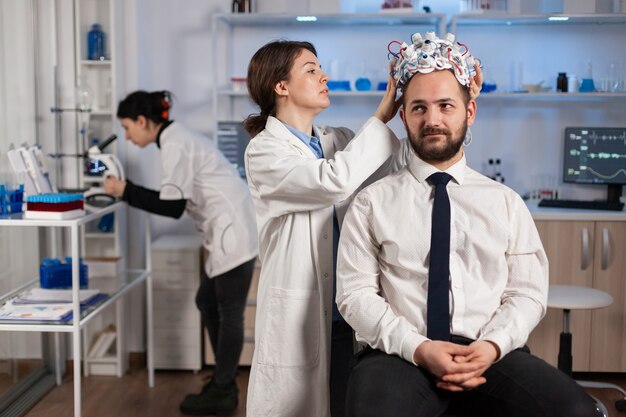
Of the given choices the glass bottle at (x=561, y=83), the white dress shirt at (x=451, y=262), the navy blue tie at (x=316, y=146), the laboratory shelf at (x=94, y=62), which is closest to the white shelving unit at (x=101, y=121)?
the laboratory shelf at (x=94, y=62)

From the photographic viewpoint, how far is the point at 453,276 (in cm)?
188

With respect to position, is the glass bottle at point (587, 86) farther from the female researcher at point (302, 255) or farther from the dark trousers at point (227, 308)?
the female researcher at point (302, 255)

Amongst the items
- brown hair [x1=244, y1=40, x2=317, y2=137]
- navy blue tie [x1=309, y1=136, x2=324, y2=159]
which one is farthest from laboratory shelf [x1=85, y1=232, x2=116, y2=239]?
navy blue tie [x1=309, y1=136, x2=324, y2=159]

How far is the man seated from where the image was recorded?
5.78ft

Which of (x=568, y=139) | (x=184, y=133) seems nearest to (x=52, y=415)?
(x=184, y=133)

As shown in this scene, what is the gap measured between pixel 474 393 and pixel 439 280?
10.7 inches

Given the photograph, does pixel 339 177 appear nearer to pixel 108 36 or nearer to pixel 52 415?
pixel 52 415

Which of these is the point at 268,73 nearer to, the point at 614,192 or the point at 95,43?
the point at 95,43

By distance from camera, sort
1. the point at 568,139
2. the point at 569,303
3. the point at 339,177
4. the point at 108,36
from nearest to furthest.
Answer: the point at 339,177, the point at 569,303, the point at 108,36, the point at 568,139

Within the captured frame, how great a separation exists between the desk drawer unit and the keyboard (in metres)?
1.82

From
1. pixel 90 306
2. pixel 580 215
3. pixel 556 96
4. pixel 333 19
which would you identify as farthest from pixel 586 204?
pixel 90 306

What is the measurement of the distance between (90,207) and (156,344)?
106 centimetres

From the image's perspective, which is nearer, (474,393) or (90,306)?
(474,393)

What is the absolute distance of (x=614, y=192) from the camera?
4227 millimetres
